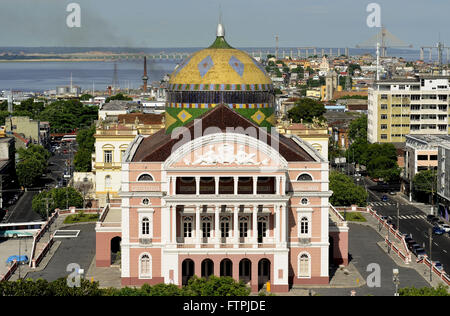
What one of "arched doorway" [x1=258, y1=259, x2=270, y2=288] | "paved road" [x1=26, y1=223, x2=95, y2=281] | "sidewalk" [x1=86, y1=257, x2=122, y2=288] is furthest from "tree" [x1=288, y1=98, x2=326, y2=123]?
"arched doorway" [x1=258, y1=259, x2=270, y2=288]

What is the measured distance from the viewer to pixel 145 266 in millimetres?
72625

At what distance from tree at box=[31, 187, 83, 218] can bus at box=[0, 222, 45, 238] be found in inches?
224

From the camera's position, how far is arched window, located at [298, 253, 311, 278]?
73062 millimetres

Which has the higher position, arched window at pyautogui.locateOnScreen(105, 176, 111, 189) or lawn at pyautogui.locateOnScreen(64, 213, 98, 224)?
arched window at pyautogui.locateOnScreen(105, 176, 111, 189)

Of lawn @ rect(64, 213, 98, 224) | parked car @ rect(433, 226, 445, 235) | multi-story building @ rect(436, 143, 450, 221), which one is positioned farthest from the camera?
multi-story building @ rect(436, 143, 450, 221)

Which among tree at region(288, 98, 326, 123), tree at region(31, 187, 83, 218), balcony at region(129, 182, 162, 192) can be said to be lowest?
tree at region(31, 187, 83, 218)

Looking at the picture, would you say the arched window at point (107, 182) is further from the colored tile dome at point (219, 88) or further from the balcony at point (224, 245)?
the balcony at point (224, 245)

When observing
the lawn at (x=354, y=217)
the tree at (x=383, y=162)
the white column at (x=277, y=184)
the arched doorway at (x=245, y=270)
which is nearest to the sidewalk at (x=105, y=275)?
the arched doorway at (x=245, y=270)

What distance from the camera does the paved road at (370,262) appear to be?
70.8m

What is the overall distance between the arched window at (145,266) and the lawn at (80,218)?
82.1ft

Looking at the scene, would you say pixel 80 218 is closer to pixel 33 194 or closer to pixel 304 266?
pixel 33 194

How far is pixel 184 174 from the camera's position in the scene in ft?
232

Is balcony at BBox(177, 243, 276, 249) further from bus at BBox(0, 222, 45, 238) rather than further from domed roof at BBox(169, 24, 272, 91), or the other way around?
bus at BBox(0, 222, 45, 238)
